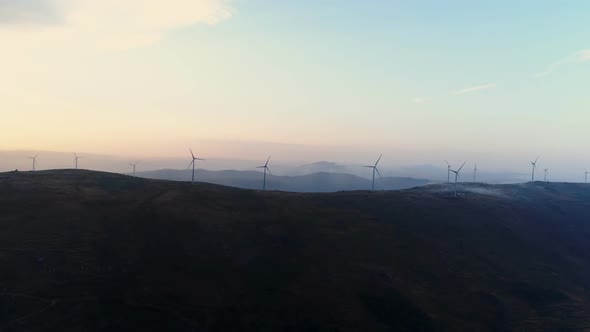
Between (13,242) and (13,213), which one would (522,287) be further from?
(13,213)

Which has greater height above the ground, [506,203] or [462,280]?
[506,203]

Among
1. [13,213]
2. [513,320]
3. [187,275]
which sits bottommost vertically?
[513,320]

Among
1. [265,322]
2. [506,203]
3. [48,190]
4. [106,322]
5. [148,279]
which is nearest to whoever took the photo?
[106,322]

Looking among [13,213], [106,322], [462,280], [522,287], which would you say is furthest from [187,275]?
[522,287]

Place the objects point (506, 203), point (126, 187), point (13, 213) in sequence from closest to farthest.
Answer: point (13, 213)
point (126, 187)
point (506, 203)

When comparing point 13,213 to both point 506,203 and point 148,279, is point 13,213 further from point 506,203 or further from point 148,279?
point 506,203

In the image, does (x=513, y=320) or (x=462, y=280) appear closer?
(x=513, y=320)

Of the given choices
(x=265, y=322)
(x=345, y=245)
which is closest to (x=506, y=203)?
(x=345, y=245)
